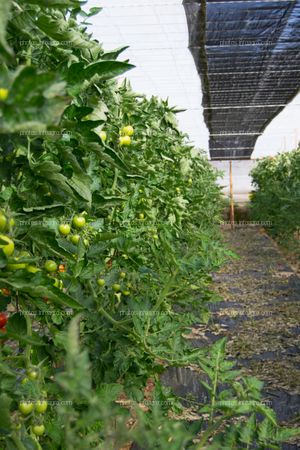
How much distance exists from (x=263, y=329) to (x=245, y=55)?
3494 mm

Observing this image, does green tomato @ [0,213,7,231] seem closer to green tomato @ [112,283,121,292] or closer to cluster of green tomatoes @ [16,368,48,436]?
cluster of green tomatoes @ [16,368,48,436]

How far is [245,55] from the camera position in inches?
278

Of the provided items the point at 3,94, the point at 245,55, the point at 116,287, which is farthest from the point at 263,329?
the point at 3,94

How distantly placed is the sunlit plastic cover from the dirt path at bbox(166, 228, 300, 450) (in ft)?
8.49

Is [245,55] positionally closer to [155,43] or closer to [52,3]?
[155,43]

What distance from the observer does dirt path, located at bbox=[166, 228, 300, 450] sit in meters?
3.68

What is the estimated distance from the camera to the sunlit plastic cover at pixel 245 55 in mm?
5586

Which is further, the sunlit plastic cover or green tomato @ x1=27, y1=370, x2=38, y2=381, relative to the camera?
the sunlit plastic cover

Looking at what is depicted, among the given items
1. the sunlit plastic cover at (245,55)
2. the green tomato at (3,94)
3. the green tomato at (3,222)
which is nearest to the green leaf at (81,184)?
the green tomato at (3,222)

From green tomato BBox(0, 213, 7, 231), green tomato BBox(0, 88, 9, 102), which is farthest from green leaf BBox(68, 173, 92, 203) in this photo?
green tomato BBox(0, 88, 9, 102)

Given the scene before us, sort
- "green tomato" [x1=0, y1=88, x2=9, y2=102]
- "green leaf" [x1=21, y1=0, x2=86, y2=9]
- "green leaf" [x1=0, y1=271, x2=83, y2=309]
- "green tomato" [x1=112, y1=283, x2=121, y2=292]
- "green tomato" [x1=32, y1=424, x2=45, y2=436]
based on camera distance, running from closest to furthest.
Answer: "green tomato" [x1=0, y1=88, x2=9, y2=102], "green leaf" [x1=21, y1=0, x2=86, y2=9], "green leaf" [x1=0, y1=271, x2=83, y2=309], "green tomato" [x1=32, y1=424, x2=45, y2=436], "green tomato" [x1=112, y1=283, x2=121, y2=292]

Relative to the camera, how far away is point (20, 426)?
106 centimetres

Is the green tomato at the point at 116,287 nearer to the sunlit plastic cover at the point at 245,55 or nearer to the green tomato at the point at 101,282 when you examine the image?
the green tomato at the point at 101,282

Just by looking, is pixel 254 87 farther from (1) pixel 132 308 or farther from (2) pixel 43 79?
(2) pixel 43 79
